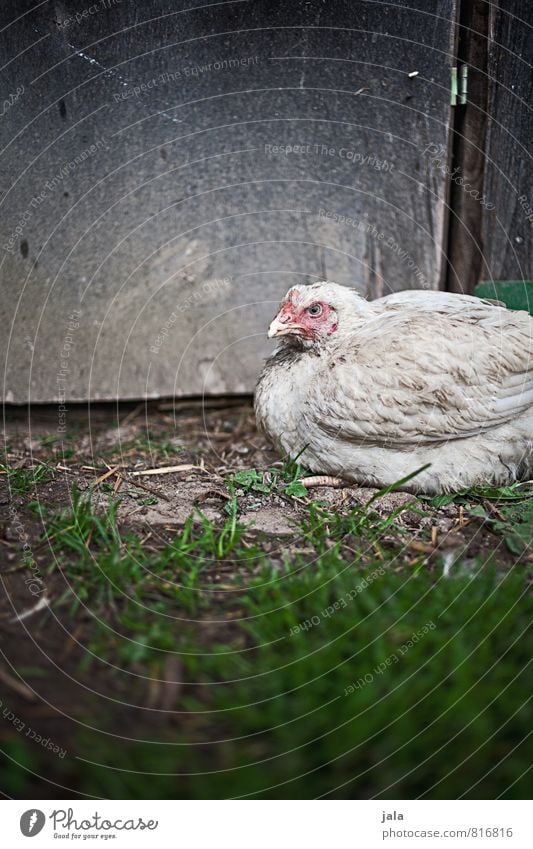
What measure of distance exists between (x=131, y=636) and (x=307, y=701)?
67cm

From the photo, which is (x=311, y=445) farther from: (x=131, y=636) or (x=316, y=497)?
(x=131, y=636)

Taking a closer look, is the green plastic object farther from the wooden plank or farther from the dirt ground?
the dirt ground

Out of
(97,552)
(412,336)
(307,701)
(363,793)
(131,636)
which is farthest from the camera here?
(412,336)

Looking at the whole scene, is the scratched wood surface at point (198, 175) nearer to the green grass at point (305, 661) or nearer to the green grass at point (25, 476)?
the green grass at point (25, 476)

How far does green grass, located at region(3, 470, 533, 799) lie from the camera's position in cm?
179

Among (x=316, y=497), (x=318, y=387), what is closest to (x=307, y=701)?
(x=316, y=497)

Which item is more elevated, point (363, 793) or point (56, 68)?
point (56, 68)

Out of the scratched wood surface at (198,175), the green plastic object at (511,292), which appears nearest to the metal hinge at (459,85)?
the scratched wood surface at (198,175)

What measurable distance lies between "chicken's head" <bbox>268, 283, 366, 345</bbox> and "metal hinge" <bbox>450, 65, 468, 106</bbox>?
5.01 feet

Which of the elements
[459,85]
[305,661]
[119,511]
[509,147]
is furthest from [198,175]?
[305,661]

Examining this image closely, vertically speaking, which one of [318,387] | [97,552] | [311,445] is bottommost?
[97,552]

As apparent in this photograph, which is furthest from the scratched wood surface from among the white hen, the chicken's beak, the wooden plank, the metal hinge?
the chicken's beak

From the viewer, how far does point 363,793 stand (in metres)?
1.75

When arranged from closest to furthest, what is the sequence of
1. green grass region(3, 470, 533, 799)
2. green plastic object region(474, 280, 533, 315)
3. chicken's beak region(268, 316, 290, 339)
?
green grass region(3, 470, 533, 799), chicken's beak region(268, 316, 290, 339), green plastic object region(474, 280, 533, 315)
